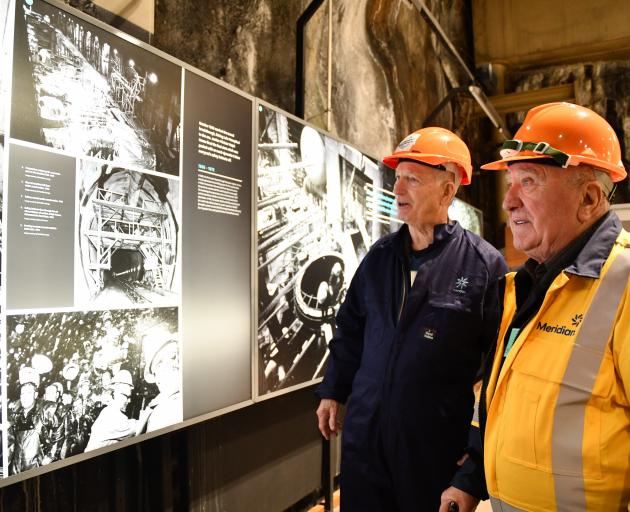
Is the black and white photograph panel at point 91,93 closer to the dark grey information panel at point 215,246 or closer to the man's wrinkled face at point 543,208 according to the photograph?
the dark grey information panel at point 215,246

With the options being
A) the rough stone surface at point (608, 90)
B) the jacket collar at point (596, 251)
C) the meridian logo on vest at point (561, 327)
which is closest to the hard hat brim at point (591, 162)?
the jacket collar at point (596, 251)

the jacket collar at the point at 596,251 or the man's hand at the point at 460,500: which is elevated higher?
the jacket collar at the point at 596,251

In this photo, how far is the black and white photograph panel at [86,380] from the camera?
143cm

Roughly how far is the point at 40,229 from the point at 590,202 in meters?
1.56

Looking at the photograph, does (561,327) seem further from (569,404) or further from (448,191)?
(448,191)

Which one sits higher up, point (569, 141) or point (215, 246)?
point (569, 141)

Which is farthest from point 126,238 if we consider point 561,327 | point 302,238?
point 561,327

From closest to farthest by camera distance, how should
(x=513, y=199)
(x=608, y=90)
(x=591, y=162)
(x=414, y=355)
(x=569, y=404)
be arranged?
1. (x=569, y=404)
2. (x=591, y=162)
3. (x=513, y=199)
4. (x=414, y=355)
5. (x=608, y=90)

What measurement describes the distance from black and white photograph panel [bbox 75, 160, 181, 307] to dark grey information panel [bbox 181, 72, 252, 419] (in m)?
0.09

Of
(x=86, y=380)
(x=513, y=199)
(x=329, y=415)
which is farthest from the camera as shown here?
(x=329, y=415)

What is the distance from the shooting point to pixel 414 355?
1715 mm

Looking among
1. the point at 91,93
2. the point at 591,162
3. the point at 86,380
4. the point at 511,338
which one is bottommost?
the point at 86,380

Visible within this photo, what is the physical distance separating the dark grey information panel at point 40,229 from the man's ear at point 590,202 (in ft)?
4.93

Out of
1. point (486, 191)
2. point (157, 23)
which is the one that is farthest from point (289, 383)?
point (486, 191)
